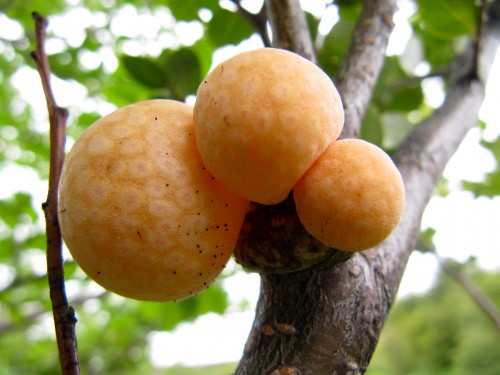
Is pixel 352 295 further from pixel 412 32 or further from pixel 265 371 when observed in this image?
pixel 412 32

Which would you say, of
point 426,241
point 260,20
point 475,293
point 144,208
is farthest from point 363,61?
point 426,241

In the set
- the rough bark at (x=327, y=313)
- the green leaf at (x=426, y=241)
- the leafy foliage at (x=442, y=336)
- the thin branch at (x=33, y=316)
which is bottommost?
the leafy foliage at (x=442, y=336)

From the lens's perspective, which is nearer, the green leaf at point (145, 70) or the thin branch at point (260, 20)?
the thin branch at point (260, 20)

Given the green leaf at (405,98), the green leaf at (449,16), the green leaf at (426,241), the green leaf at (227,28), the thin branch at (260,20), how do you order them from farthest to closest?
1. the green leaf at (426,241)
2. the green leaf at (405,98)
3. the green leaf at (227,28)
4. the green leaf at (449,16)
5. the thin branch at (260,20)

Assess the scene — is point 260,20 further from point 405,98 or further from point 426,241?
point 426,241

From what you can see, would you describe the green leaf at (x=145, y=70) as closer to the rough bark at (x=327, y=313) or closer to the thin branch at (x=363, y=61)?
the thin branch at (x=363, y=61)

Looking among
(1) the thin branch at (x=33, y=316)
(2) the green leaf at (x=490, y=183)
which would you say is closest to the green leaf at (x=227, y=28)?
(2) the green leaf at (x=490, y=183)

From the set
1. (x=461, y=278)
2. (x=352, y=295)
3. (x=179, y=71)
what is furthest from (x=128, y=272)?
(x=461, y=278)
